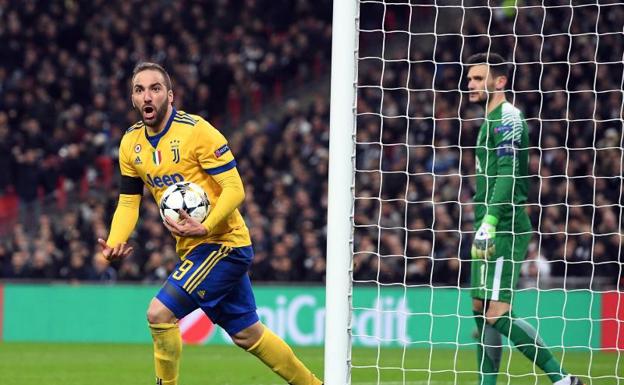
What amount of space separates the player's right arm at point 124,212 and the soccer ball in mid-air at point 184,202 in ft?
1.38

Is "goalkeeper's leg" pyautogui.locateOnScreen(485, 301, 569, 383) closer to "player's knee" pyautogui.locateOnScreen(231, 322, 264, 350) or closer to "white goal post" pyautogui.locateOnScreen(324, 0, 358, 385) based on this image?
"white goal post" pyautogui.locateOnScreen(324, 0, 358, 385)

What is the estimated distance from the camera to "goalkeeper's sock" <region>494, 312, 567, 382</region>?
7250 millimetres

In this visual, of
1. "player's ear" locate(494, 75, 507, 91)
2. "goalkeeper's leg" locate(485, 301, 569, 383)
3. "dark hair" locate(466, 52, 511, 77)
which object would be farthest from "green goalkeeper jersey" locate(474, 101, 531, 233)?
"goalkeeper's leg" locate(485, 301, 569, 383)

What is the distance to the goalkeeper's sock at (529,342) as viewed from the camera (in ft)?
23.8

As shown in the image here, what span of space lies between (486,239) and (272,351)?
5.04 ft

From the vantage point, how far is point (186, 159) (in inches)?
254

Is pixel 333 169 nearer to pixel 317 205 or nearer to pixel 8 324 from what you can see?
pixel 8 324

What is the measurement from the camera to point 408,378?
31.7 ft

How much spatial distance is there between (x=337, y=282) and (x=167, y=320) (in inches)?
38.1

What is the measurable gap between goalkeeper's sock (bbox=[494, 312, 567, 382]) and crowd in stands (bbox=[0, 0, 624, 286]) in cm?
588

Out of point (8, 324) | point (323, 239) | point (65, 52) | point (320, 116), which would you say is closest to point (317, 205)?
point (323, 239)

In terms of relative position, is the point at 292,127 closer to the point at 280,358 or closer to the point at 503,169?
the point at 503,169

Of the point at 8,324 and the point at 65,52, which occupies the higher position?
the point at 65,52

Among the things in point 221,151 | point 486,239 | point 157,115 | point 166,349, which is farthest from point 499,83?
point 166,349
